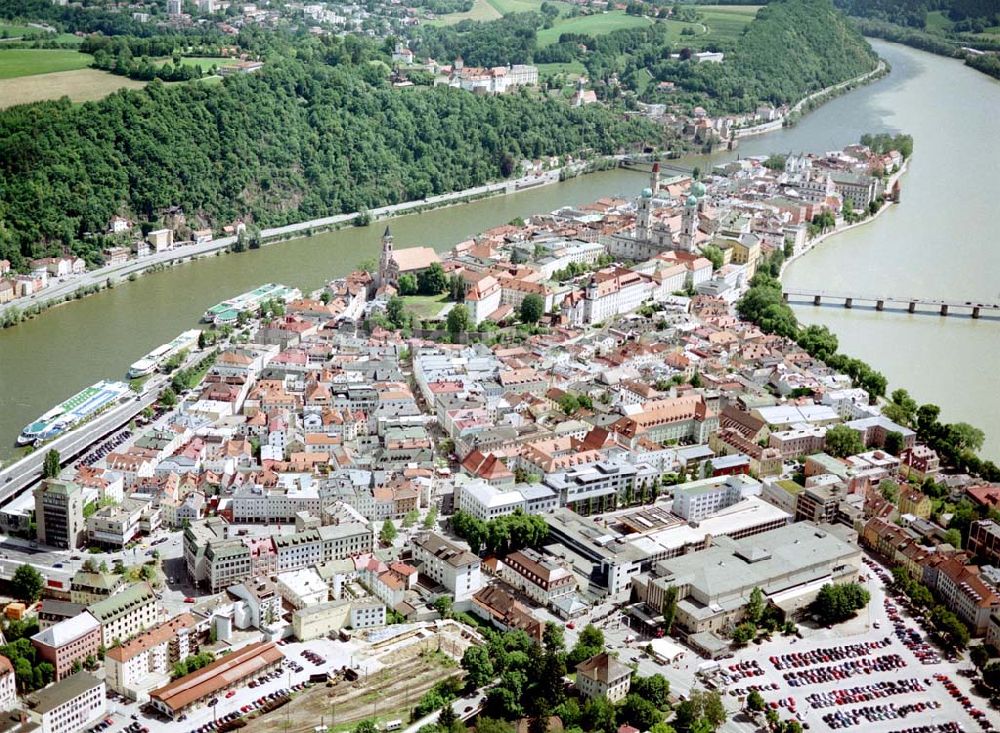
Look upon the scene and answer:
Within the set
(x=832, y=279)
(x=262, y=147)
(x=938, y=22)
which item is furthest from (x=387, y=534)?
(x=938, y=22)

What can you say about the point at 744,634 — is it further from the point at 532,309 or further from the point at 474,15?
the point at 474,15

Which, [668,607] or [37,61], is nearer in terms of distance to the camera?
[668,607]

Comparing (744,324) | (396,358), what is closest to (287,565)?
(396,358)

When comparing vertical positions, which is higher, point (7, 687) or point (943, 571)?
point (943, 571)

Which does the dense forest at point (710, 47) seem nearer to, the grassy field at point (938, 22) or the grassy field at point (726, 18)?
the grassy field at point (726, 18)

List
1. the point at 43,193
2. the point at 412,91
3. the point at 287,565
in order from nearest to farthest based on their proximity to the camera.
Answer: the point at 287,565
the point at 43,193
the point at 412,91

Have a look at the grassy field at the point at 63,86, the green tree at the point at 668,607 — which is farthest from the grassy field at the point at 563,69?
the green tree at the point at 668,607

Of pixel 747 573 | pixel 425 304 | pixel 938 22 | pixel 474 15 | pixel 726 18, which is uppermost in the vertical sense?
pixel 938 22

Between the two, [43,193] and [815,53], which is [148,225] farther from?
[815,53]
